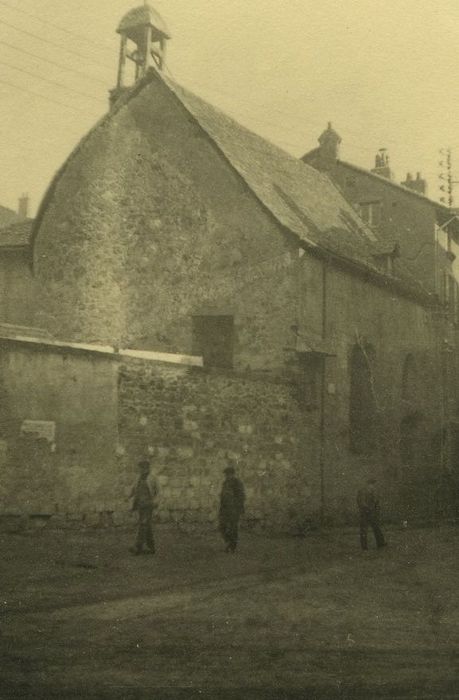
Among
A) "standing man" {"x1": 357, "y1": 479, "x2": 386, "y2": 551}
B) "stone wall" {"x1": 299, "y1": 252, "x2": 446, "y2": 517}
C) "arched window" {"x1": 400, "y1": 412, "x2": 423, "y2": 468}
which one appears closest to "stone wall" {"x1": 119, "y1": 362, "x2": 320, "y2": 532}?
"stone wall" {"x1": 299, "y1": 252, "x2": 446, "y2": 517}

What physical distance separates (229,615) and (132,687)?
108 inches

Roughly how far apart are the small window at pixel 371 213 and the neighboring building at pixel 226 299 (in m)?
5.85

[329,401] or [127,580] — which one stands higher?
[329,401]

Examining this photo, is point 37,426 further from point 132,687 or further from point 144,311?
point 132,687

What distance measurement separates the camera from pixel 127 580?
10.4 m

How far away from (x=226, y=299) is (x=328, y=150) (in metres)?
13.7

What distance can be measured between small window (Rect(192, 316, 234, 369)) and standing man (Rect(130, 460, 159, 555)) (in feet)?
20.0

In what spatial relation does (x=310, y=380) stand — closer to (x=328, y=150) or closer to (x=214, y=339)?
(x=214, y=339)

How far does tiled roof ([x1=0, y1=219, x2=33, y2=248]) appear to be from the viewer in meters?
21.5

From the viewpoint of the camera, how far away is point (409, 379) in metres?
25.4

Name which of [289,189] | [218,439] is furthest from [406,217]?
[218,439]

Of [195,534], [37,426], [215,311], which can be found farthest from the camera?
[215,311]

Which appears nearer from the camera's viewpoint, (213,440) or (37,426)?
(37,426)

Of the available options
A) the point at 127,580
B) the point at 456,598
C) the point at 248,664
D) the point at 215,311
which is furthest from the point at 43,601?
the point at 215,311
